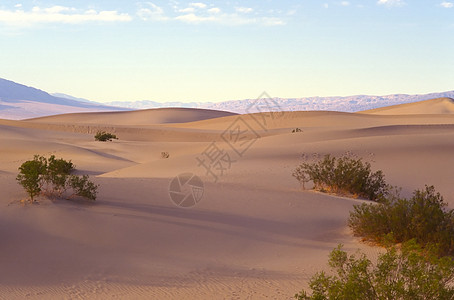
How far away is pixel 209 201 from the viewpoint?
38.4 feet

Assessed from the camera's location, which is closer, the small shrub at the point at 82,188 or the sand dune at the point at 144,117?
the small shrub at the point at 82,188

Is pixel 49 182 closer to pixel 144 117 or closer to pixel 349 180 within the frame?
pixel 349 180

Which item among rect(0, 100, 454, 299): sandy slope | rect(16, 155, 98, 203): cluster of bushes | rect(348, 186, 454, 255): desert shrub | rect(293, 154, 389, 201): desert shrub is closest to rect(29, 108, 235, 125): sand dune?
rect(293, 154, 389, 201): desert shrub

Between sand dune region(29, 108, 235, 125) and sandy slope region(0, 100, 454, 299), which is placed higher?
sand dune region(29, 108, 235, 125)

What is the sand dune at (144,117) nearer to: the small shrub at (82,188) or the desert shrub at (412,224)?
the small shrub at (82,188)

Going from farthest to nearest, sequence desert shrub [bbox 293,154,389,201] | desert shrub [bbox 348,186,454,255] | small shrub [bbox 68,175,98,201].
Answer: desert shrub [bbox 293,154,389,201]
small shrub [bbox 68,175,98,201]
desert shrub [bbox 348,186,454,255]

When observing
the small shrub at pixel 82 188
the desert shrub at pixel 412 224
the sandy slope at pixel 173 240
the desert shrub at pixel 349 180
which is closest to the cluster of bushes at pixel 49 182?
the small shrub at pixel 82 188

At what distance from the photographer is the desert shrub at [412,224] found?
8508mm

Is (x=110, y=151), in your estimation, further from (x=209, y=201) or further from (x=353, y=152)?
(x=209, y=201)

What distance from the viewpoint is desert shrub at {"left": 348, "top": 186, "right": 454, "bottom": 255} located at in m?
8.51

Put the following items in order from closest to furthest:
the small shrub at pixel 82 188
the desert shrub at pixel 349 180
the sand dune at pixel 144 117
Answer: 1. the small shrub at pixel 82 188
2. the desert shrub at pixel 349 180
3. the sand dune at pixel 144 117

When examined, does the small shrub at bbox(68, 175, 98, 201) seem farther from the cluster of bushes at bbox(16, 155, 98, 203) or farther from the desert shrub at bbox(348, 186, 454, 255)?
the desert shrub at bbox(348, 186, 454, 255)

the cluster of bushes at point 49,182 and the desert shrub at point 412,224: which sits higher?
the cluster of bushes at point 49,182

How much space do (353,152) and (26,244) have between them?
16406 mm
